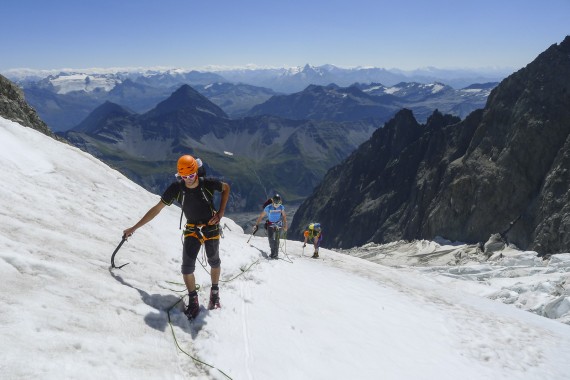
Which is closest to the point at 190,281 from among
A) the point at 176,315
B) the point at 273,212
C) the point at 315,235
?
the point at 176,315

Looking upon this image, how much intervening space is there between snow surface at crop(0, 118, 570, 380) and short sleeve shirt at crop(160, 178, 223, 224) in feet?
7.44

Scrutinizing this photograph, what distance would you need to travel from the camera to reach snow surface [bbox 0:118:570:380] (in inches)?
294

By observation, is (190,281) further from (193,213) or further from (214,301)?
(193,213)

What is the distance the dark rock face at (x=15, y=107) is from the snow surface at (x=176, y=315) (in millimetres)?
12302

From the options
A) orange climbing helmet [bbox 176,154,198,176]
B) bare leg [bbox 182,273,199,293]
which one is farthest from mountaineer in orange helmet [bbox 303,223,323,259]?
orange climbing helmet [bbox 176,154,198,176]

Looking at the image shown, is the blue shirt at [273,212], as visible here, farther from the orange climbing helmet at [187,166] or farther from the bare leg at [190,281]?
the orange climbing helmet at [187,166]

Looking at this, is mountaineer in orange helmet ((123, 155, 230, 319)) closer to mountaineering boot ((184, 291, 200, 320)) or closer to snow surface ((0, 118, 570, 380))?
mountaineering boot ((184, 291, 200, 320))

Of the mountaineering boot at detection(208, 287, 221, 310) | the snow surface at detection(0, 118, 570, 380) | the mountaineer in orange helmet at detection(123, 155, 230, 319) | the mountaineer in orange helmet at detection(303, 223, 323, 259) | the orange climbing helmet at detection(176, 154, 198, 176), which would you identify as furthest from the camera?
the mountaineer in orange helmet at detection(303, 223, 323, 259)

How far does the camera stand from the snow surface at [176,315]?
7457 mm

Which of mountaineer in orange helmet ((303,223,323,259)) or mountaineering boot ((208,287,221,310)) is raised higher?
mountaineering boot ((208,287,221,310))

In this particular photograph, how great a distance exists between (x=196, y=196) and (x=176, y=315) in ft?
9.02

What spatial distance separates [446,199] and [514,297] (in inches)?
3787

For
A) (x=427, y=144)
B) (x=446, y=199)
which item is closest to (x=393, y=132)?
(x=427, y=144)

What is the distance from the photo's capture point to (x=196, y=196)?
31.7 feet
